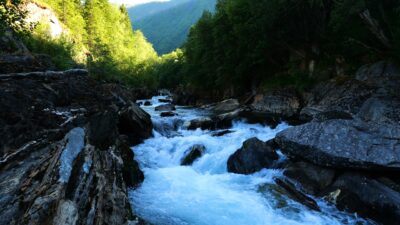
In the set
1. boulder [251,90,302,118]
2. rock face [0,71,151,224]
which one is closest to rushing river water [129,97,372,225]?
rock face [0,71,151,224]

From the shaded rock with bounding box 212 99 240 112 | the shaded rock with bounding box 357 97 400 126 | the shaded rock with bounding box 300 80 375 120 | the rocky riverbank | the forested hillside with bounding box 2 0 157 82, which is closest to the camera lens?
the rocky riverbank

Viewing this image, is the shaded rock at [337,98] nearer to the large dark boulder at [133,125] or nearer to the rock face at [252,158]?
the rock face at [252,158]

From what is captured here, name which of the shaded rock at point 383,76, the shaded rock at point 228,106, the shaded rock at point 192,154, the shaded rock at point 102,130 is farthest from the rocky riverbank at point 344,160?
the shaded rock at point 228,106

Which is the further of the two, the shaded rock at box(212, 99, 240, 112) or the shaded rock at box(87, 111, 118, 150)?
the shaded rock at box(212, 99, 240, 112)

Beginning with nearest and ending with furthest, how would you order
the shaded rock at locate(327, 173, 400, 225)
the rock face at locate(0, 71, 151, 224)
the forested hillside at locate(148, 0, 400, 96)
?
1. the rock face at locate(0, 71, 151, 224)
2. the shaded rock at locate(327, 173, 400, 225)
3. the forested hillside at locate(148, 0, 400, 96)

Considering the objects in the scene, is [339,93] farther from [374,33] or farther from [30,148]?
[30,148]

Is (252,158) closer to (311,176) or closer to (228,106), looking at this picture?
(311,176)

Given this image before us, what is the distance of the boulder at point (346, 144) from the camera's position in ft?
37.9

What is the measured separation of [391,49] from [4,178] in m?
24.8

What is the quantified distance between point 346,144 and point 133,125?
1252cm

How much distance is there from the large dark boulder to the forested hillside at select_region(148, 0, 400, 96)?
16246mm

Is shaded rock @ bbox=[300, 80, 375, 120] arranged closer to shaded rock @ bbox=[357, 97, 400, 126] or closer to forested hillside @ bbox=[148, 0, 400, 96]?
shaded rock @ bbox=[357, 97, 400, 126]

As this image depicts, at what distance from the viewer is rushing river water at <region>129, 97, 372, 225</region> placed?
34.2ft

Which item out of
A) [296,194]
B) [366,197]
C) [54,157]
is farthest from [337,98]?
[54,157]
